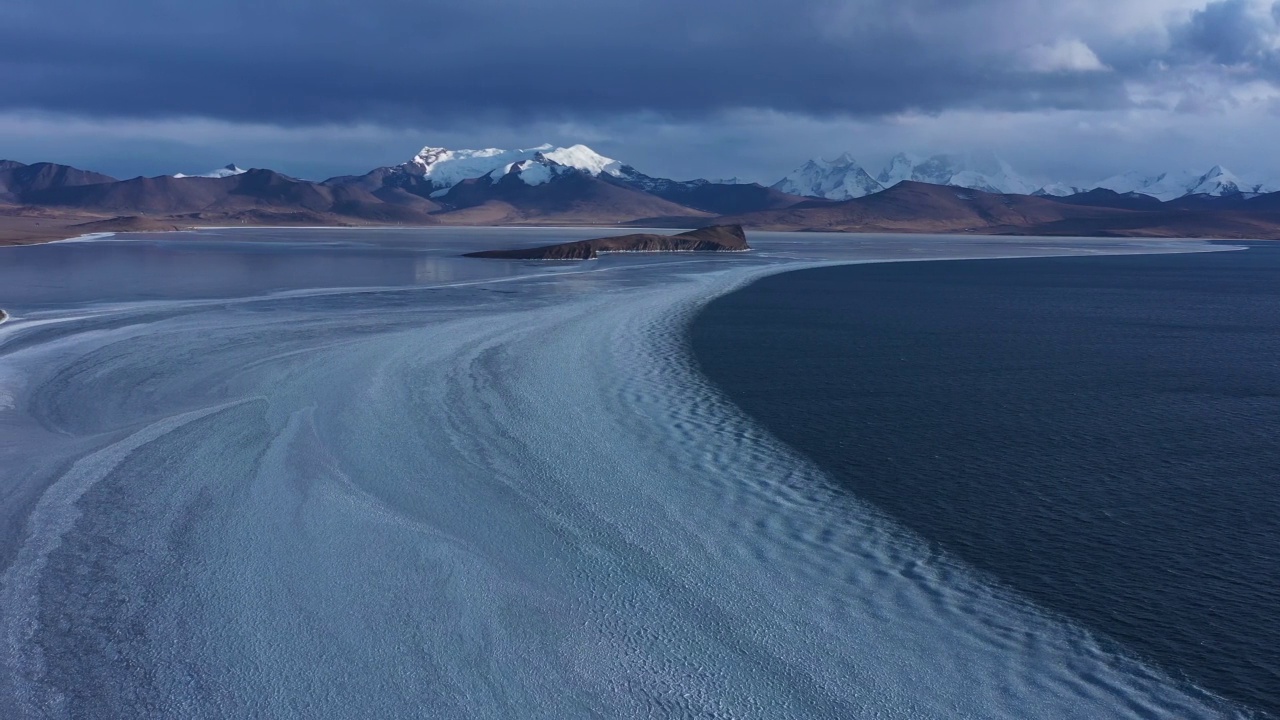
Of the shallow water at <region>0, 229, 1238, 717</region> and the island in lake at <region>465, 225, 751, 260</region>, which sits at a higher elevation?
the island in lake at <region>465, 225, 751, 260</region>

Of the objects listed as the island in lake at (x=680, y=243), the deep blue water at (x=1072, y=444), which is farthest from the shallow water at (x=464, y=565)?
the island in lake at (x=680, y=243)

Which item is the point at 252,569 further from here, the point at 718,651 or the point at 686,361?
the point at 686,361

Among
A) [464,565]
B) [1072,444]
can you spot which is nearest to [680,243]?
[1072,444]

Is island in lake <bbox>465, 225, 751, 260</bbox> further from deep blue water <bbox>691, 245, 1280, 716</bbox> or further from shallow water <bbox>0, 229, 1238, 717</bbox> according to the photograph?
shallow water <bbox>0, 229, 1238, 717</bbox>

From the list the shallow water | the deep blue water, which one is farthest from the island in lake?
the shallow water

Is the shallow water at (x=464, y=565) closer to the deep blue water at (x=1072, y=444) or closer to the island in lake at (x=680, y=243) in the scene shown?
the deep blue water at (x=1072, y=444)

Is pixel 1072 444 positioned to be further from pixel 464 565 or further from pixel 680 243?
pixel 680 243

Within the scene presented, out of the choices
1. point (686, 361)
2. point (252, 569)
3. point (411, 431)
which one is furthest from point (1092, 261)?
point (252, 569)
